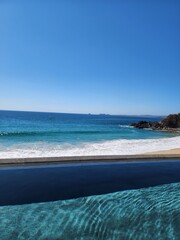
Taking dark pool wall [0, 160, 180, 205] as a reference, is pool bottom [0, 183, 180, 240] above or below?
below

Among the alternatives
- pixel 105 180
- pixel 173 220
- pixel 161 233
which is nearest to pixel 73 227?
pixel 161 233

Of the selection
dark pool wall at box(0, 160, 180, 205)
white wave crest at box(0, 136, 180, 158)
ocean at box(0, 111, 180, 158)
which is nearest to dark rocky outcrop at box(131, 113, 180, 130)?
ocean at box(0, 111, 180, 158)

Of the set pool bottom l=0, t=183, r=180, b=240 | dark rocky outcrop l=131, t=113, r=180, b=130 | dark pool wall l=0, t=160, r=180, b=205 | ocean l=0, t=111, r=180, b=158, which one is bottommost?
ocean l=0, t=111, r=180, b=158

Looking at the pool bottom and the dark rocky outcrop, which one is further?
the dark rocky outcrop

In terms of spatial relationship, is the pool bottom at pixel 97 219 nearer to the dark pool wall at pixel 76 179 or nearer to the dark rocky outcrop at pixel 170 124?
the dark pool wall at pixel 76 179

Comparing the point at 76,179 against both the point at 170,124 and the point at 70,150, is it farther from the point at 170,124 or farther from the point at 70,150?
the point at 170,124

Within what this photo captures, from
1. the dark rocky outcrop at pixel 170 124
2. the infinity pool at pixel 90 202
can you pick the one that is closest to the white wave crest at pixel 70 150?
the infinity pool at pixel 90 202

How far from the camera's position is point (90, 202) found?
498 cm

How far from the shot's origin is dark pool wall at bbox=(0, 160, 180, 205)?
17.2 feet

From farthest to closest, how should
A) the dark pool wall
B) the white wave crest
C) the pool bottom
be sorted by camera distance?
1. the white wave crest
2. the dark pool wall
3. the pool bottom

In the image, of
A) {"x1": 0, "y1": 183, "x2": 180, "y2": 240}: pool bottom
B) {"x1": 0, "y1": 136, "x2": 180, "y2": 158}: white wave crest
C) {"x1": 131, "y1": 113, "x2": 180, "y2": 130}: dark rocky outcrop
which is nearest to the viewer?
{"x1": 0, "y1": 183, "x2": 180, "y2": 240}: pool bottom

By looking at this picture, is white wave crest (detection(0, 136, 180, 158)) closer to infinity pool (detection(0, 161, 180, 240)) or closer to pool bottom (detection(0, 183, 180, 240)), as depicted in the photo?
infinity pool (detection(0, 161, 180, 240))

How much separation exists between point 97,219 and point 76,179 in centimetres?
211

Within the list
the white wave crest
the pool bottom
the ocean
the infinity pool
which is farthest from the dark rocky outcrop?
the pool bottom
